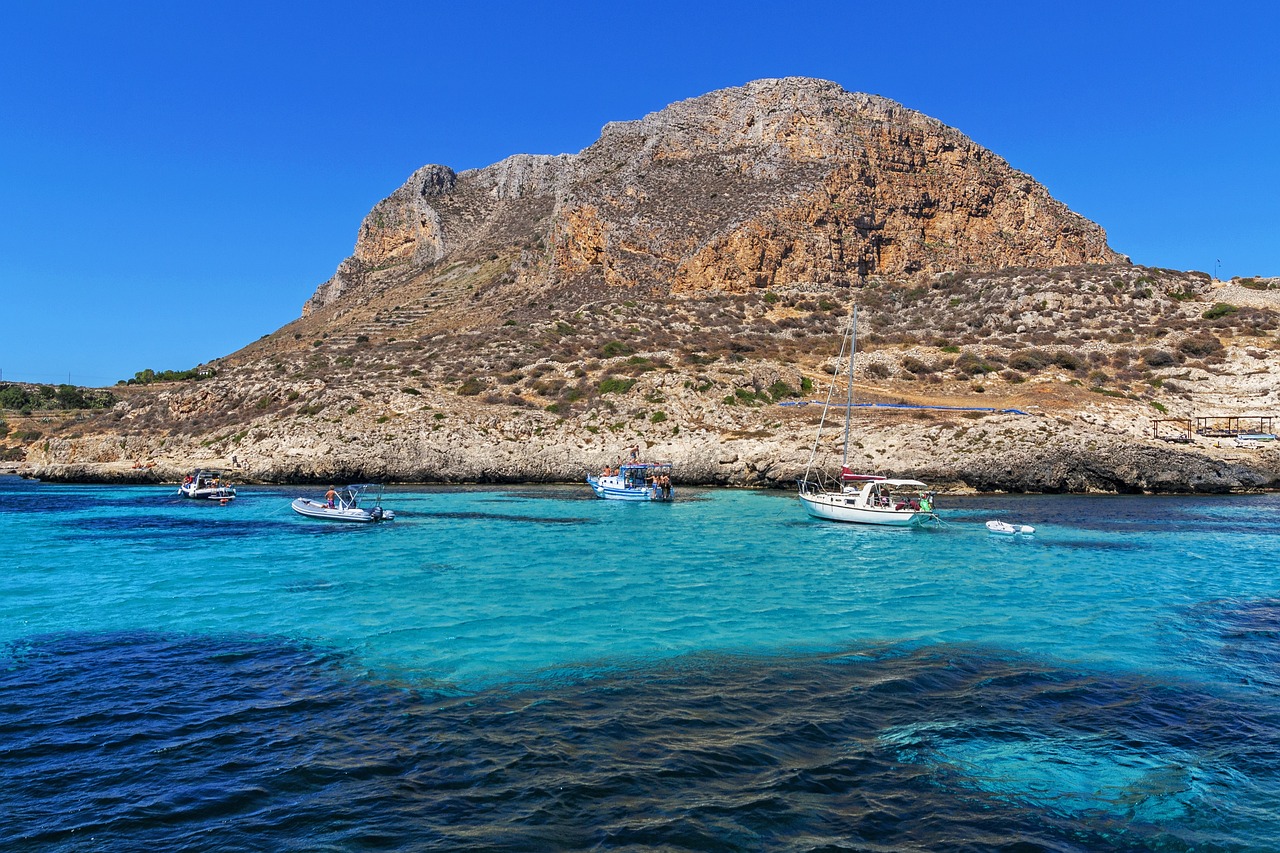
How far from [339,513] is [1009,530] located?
24008 millimetres

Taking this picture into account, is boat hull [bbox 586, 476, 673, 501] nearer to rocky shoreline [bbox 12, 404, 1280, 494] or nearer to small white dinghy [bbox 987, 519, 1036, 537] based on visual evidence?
rocky shoreline [bbox 12, 404, 1280, 494]

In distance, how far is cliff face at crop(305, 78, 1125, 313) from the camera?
7369cm

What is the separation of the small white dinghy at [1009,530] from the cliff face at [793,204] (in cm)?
4808

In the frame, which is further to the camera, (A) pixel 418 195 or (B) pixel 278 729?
(A) pixel 418 195

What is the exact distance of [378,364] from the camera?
61094 mm

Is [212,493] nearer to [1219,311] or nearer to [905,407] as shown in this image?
[905,407]

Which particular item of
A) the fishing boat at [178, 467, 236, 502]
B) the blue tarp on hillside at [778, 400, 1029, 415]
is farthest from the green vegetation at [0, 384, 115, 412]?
the blue tarp on hillside at [778, 400, 1029, 415]

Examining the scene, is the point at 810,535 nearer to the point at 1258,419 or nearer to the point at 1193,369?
the point at 1258,419

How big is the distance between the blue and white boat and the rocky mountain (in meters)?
5.47

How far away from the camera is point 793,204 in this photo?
73812 mm

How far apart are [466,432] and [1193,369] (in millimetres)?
44458

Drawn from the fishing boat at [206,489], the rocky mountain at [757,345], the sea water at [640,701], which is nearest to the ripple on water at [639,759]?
the sea water at [640,701]

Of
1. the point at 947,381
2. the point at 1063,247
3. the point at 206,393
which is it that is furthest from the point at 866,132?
the point at 206,393

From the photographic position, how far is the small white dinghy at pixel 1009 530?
88.6 ft
